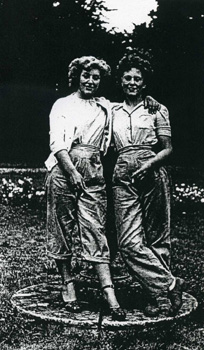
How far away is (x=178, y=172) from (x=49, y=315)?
8.85 meters

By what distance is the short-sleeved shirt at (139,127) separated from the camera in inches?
179

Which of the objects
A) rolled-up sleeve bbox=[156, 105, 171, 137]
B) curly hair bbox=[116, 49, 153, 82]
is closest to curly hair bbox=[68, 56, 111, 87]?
curly hair bbox=[116, 49, 153, 82]

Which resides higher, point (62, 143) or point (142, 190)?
point (62, 143)

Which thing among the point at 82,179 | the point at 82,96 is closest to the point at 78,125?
the point at 82,96

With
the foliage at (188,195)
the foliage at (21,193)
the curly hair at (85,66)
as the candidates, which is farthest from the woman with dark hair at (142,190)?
the foliage at (21,193)

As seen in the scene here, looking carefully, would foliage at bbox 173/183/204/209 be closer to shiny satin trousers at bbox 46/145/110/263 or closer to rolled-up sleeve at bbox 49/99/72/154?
shiny satin trousers at bbox 46/145/110/263

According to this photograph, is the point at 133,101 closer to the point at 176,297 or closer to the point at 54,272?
the point at 176,297

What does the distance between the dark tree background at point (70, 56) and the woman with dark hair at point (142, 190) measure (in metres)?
4.89

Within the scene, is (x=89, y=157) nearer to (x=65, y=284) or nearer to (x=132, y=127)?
(x=132, y=127)

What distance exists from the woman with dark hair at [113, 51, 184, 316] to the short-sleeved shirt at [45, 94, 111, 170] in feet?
0.32

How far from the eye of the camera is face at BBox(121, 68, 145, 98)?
452 centimetres

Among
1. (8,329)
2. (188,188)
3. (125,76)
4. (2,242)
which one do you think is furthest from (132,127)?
(188,188)

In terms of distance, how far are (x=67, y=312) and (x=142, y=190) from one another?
41.3 inches

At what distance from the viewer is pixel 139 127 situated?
4547 mm
